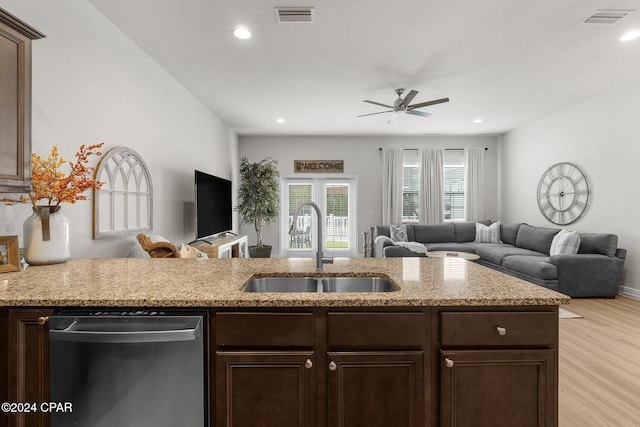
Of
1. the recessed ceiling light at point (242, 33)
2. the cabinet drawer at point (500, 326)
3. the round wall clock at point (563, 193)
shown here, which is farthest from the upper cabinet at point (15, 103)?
the round wall clock at point (563, 193)

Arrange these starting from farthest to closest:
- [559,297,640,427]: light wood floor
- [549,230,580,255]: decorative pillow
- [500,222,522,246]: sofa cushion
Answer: [500,222,522,246]: sofa cushion, [549,230,580,255]: decorative pillow, [559,297,640,427]: light wood floor

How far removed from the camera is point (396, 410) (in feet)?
4.09

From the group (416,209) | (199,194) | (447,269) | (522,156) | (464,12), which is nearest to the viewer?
(447,269)

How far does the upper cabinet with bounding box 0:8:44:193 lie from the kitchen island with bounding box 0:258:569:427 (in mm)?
572

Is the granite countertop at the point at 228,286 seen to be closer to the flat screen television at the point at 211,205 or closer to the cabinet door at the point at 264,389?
the cabinet door at the point at 264,389

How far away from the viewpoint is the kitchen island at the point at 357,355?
4.06 ft

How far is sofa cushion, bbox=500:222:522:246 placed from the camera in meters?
6.23

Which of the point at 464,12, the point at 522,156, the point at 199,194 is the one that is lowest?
the point at 199,194

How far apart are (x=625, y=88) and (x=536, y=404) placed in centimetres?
497

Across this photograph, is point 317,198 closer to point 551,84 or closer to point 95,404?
point 551,84

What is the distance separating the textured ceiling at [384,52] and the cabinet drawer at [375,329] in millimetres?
2343

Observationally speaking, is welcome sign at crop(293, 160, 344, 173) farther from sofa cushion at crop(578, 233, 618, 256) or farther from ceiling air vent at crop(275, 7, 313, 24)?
ceiling air vent at crop(275, 7, 313, 24)

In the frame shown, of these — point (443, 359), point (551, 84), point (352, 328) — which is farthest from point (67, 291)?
point (551, 84)

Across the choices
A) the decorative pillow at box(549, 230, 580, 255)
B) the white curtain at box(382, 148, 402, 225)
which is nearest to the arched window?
the white curtain at box(382, 148, 402, 225)
